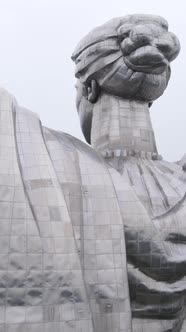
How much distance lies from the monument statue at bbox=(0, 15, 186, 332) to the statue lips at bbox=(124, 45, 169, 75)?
21 millimetres

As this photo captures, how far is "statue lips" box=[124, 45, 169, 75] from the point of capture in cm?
957

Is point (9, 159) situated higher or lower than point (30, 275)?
higher

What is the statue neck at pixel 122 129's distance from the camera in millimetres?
9820

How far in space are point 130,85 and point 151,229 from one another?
290 cm

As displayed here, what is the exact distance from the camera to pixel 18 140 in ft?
26.7

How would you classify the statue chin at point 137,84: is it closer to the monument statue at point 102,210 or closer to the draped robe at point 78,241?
the monument statue at point 102,210

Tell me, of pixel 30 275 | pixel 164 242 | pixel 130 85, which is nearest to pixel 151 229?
pixel 164 242

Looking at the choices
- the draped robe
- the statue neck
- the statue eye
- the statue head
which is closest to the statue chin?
the statue head

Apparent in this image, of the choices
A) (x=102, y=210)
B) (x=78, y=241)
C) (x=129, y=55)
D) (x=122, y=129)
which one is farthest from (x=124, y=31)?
(x=78, y=241)

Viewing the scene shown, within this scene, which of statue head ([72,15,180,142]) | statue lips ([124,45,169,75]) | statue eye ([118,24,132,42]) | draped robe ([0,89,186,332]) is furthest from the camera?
statue eye ([118,24,132,42])

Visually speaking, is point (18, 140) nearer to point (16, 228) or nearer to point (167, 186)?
point (16, 228)

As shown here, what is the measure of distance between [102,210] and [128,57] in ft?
10.3

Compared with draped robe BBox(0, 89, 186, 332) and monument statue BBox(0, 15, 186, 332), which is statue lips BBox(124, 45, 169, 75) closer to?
monument statue BBox(0, 15, 186, 332)

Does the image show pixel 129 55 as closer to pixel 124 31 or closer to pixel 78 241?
pixel 124 31
